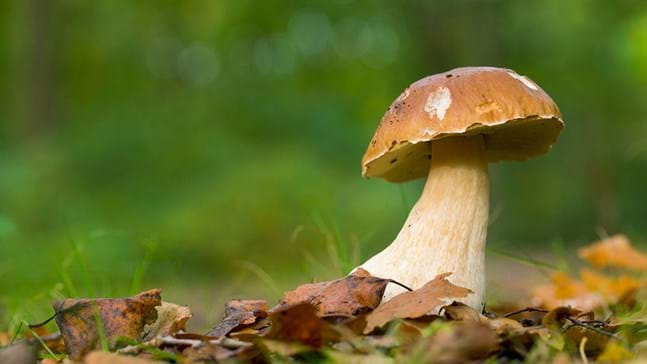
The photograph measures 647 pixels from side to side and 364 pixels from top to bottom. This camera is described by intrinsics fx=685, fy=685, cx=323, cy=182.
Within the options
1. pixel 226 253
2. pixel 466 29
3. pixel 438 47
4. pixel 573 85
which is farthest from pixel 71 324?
pixel 573 85

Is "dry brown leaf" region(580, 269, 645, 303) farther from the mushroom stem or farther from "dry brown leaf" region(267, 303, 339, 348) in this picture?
"dry brown leaf" region(267, 303, 339, 348)

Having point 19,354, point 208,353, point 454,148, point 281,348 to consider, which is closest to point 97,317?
point 19,354

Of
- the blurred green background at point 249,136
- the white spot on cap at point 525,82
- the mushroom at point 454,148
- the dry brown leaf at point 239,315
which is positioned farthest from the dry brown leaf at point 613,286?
the dry brown leaf at point 239,315

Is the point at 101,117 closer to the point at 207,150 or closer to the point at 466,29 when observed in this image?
the point at 207,150

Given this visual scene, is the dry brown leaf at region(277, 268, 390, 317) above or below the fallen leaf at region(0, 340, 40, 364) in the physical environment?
below

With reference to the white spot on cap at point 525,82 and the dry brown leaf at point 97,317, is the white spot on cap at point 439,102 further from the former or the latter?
the dry brown leaf at point 97,317

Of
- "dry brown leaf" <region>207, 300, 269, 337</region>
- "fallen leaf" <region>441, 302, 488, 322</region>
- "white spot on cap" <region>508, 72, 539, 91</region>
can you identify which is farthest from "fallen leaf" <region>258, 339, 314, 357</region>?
"white spot on cap" <region>508, 72, 539, 91</region>

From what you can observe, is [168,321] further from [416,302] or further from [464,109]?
[464,109]
